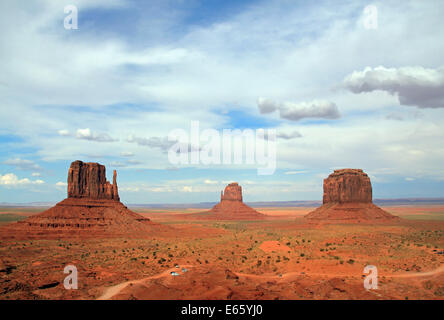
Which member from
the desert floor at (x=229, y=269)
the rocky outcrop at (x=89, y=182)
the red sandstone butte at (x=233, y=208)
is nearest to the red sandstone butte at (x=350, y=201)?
the desert floor at (x=229, y=269)

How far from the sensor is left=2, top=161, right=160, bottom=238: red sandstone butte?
2466 inches

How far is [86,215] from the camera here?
68312 millimetres

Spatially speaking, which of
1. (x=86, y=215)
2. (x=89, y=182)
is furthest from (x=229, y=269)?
(x=89, y=182)

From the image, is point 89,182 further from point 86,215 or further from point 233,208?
point 233,208

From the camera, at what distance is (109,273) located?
3169 cm

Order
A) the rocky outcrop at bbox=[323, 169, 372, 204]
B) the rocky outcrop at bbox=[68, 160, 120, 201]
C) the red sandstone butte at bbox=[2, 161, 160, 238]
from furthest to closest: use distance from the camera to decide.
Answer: the rocky outcrop at bbox=[323, 169, 372, 204]
the rocky outcrop at bbox=[68, 160, 120, 201]
the red sandstone butte at bbox=[2, 161, 160, 238]

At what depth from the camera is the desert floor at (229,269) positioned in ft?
74.2

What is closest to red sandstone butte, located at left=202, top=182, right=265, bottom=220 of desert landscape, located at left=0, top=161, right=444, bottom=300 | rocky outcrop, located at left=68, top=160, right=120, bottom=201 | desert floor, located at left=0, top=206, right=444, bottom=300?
desert landscape, located at left=0, top=161, right=444, bottom=300

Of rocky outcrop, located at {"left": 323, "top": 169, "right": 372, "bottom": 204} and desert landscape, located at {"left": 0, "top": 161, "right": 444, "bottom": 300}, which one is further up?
rocky outcrop, located at {"left": 323, "top": 169, "right": 372, "bottom": 204}

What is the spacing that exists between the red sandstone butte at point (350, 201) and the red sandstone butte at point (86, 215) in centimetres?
5411

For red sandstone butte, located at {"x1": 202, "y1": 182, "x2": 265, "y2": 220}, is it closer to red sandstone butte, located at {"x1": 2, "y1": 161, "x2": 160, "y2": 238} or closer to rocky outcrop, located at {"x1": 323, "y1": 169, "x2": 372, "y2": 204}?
rocky outcrop, located at {"x1": 323, "y1": 169, "x2": 372, "y2": 204}

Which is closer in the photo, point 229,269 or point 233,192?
point 229,269

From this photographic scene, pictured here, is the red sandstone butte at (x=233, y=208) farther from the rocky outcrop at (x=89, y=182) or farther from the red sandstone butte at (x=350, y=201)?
the rocky outcrop at (x=89, y=182)

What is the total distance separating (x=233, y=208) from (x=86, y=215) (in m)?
96.1
